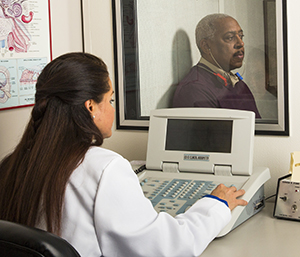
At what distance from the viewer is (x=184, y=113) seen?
1.34 meters

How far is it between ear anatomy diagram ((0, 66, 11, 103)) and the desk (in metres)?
0.89

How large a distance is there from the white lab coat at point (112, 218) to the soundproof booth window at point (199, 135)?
524 millimetres

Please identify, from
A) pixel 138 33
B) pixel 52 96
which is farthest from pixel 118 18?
pixel 52 96

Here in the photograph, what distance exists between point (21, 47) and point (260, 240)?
107cm

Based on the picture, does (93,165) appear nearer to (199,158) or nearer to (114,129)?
(199,158)

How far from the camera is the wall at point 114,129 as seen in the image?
133cm

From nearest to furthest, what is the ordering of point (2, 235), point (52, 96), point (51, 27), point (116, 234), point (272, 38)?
point (2, 235)
point (116, 234)
point (52, 96)
point (272, 38)
point (51, 27)

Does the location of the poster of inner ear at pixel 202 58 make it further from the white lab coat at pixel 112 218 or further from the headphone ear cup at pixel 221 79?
the white lab coat at pixel 112 218

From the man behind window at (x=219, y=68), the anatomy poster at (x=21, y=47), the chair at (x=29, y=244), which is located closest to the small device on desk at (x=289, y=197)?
the man behind window at (x=219, y=68)

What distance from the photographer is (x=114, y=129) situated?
1.71 meters

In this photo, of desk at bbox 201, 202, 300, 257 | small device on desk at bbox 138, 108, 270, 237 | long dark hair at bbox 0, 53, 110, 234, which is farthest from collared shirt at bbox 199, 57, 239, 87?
long dark hair at bbox 0, 53, 110, 234

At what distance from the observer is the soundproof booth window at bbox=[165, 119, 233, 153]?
4.17ft

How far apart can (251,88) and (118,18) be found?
66cm

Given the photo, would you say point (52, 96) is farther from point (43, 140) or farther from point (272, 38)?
point (272, 38)
